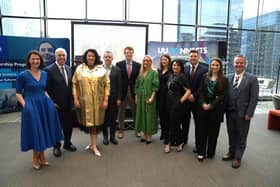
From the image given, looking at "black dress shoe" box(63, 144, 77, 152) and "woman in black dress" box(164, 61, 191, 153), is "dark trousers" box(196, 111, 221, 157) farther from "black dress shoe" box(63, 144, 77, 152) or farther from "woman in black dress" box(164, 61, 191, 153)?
"black dress shoe" box(63, 144, 77, 152)

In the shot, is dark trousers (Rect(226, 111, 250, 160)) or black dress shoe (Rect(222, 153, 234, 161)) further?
black dress shoe (Rect(222, 153, 234, 161))

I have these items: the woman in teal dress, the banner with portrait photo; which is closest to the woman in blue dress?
the woman in teal dress

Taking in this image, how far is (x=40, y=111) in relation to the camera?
2.29 metres

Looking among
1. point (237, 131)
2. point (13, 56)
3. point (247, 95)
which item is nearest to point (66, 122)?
point (237, 131)

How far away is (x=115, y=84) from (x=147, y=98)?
507 mm

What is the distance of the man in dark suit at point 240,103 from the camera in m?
2.34

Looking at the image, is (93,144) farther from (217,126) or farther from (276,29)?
(276,29)

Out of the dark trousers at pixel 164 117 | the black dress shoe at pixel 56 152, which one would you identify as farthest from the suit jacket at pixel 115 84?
the black dress shoe at pixel 56 152

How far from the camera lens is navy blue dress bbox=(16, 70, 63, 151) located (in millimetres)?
2203

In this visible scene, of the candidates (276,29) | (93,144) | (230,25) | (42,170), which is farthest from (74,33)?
(276,29)

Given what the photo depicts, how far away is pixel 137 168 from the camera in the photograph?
2490 millimetres

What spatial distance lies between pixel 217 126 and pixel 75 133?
7.84 ft

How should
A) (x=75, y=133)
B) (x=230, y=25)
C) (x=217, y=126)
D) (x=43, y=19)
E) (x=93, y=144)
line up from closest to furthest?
(x=217, y=126) < (x=93, y=144) < (x=75, y=133) < (x=43, y=19) < (x=230, y=25)

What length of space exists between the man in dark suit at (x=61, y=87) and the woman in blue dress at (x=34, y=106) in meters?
0.27
